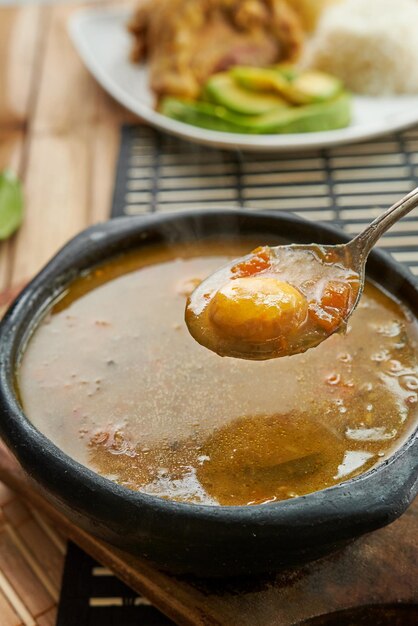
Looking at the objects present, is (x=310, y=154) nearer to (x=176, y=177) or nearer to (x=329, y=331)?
(x=176, y=177)

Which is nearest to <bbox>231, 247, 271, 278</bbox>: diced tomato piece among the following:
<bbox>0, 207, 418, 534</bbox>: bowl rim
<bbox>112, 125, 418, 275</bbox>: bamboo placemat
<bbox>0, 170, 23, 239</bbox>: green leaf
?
<bbox>0, 207, 418, 534</bbox>: bowl rim

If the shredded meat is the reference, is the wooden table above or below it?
below

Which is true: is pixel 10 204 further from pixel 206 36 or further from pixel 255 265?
pixel 255 265

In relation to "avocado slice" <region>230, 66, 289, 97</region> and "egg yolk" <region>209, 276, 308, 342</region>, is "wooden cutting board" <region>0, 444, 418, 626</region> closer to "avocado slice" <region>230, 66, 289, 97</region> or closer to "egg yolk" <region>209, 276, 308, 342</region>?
"egg yolk" <region>209, 276, 308, 342</region>

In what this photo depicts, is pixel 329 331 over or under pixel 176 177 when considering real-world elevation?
over

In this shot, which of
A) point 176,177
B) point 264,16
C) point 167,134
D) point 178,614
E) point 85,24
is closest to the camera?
point 178,614

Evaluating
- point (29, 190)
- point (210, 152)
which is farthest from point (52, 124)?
point (210, 152)

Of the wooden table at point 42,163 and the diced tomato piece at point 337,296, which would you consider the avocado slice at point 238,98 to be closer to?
the wooden table at point 42,163

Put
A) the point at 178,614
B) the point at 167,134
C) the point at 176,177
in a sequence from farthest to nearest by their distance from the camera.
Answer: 1. the point at 167,134
2. the point at 176,177
3. the point at 178,614
